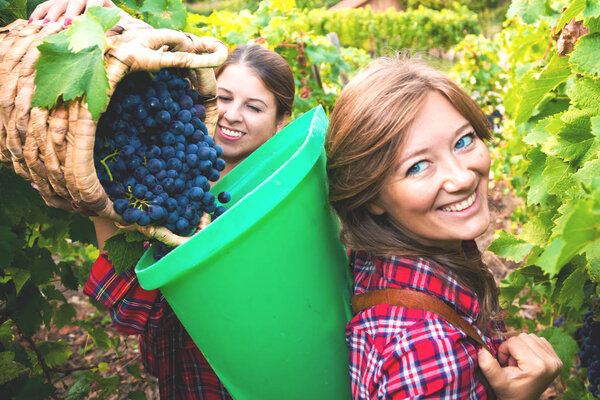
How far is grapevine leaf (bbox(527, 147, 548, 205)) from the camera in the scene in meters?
1.34

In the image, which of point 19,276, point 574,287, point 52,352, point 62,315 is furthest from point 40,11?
point 52,352

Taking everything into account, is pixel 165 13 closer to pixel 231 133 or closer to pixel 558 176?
pixel 231 133

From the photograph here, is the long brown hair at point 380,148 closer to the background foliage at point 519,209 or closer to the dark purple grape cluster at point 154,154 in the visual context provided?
the background foliage at point 519,209

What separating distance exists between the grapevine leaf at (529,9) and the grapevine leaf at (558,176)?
888mm

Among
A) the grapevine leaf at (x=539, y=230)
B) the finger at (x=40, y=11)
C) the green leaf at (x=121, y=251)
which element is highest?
the finger at (x=40, y=11)

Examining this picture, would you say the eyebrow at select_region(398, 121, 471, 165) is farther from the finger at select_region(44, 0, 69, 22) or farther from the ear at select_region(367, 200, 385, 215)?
the finger at select_region(44, 0, 69, 22)

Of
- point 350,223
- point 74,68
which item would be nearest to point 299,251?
point 350,223

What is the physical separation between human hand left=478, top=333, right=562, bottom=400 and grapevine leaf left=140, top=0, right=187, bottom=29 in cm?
123

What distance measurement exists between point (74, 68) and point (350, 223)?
0.85m

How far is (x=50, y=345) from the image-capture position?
2045 mm

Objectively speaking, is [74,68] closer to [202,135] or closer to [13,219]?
[202,135]

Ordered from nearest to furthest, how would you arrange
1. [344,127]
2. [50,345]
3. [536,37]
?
[344,127]
[536,37]
[50,345]

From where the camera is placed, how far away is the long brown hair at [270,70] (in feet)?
7.06

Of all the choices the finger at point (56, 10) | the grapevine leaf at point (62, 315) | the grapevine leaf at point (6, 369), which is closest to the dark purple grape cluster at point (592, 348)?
the finger at point (56, 10)
